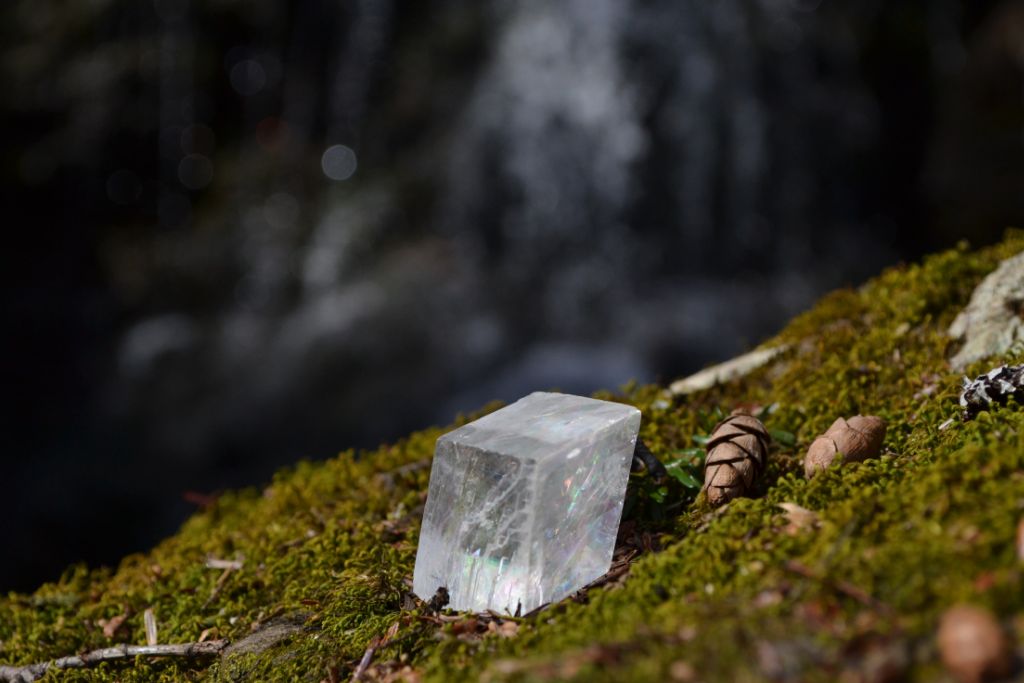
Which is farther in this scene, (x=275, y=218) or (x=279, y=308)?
(x=275, y=218)

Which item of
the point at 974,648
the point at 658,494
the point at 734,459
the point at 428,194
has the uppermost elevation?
the point at 428,194

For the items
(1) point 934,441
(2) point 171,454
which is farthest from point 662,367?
(1) point 934,441

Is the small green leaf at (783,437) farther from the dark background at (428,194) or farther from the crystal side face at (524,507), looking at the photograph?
the dark background at (428,194)

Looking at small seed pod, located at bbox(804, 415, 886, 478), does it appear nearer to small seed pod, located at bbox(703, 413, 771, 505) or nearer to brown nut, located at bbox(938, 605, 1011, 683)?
small seed pod, located at bbox(703, 413, 771, 505)

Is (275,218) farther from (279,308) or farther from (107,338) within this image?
(107,338)

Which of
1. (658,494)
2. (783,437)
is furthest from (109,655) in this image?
(783,437)

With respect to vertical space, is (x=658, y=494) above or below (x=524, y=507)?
below

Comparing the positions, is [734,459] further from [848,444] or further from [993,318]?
[993,318]
